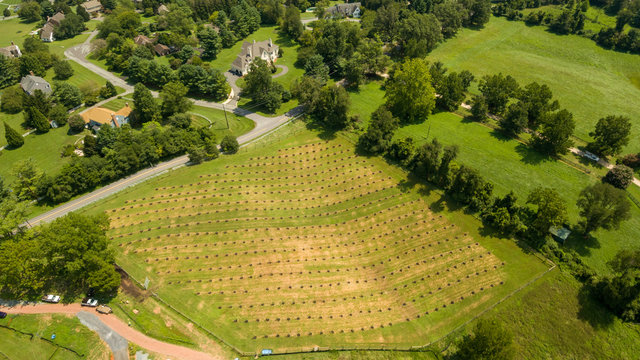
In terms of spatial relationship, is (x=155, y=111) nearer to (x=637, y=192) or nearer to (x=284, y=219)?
(x=284, y=219)

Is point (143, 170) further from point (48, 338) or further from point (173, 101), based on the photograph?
point (48, 338)

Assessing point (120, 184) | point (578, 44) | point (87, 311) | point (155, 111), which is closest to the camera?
point (87, 311)

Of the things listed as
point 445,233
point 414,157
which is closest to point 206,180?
point 414,157

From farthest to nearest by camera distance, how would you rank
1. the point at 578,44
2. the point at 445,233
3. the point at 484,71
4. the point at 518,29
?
the point at 518,29, the point at 578,44, the point at 484,71, the point at 445,233

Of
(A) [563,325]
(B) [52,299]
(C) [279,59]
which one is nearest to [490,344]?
(A) [563,325]

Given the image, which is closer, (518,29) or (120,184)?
(120,184)

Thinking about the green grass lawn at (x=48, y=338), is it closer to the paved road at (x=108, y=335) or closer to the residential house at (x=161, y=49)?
the paved road at (x=108, y=335)

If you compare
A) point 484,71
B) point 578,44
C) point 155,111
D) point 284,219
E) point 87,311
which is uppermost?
point 578,44
